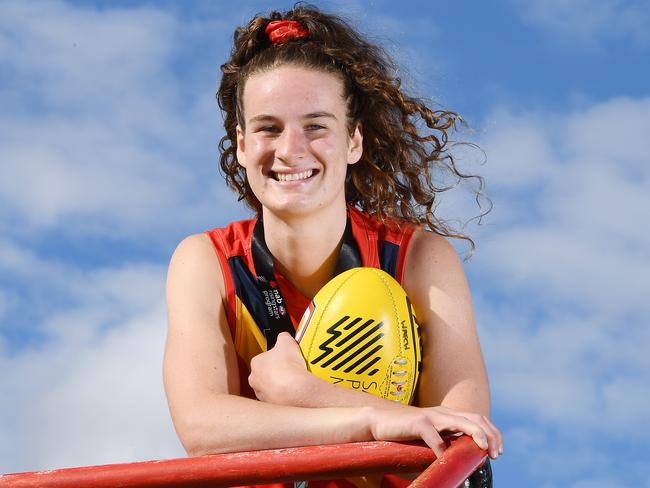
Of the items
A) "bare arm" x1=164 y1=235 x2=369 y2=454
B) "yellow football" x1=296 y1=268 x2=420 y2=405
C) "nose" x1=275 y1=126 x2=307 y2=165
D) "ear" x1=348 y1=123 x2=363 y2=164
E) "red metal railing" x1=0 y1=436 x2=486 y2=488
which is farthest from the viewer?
"ear" x1=348 y1=123 x2=363 y2=164

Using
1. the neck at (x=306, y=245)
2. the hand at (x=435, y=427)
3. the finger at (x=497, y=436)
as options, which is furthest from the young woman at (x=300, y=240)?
the finger at (x=497, y=436)

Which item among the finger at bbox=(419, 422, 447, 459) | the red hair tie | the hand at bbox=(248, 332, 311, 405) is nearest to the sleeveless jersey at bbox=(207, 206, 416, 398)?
the hand at bbox=(248, 332, 311, 405)

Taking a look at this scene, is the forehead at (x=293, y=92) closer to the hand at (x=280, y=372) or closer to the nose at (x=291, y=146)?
the nose at (x=291, y=146)

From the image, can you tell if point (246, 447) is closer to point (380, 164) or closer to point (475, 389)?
point (475, 389)

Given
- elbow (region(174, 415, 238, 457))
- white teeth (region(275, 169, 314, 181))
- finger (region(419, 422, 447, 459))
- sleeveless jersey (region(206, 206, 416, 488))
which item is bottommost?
finger (region(419, 422, 447, 459))

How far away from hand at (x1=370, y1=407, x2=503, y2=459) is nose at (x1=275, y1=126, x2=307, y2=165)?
3.90 feet

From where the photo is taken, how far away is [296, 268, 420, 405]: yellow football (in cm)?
322

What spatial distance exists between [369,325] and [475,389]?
0.48 m

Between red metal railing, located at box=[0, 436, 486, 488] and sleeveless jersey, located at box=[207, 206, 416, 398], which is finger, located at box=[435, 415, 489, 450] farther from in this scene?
sleeveless jersey, located at box=[207, 206, 416, 398]

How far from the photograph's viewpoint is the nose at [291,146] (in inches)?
139

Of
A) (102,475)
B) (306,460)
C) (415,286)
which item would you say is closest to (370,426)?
(306,460)

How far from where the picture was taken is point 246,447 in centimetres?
299

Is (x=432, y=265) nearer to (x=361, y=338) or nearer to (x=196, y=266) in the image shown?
(x=361, y=338)

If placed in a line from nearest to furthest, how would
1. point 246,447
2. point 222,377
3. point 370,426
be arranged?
point 370,426, point 246,447, point 222,377
